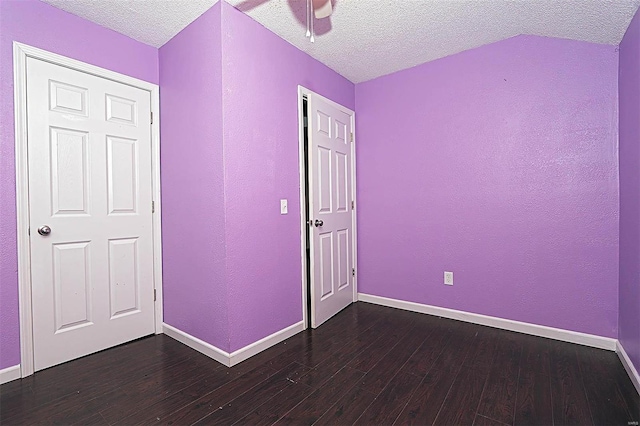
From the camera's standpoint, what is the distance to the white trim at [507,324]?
228 centimetres

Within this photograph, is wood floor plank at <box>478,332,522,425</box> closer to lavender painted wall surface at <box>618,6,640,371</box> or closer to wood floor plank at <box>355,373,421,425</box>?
wood floor plank at <box>355,373,421,425</box>

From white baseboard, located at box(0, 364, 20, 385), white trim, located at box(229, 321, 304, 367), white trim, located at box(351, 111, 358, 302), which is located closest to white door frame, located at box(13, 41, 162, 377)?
white baseboard, located at box(0, 364, 20, 385)

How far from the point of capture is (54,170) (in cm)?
211

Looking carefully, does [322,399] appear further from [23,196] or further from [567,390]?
[23,196]

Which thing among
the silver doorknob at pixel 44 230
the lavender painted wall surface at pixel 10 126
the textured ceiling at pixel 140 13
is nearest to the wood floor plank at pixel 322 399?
the lavender painted wall surface at pixel 10 126

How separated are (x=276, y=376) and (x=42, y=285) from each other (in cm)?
165

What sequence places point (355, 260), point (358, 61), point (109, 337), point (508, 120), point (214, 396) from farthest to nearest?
point (355, 260) → point (358, 61) → point (508, 120) → point (109, 337) → point (214, 396)

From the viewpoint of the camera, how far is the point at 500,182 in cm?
263

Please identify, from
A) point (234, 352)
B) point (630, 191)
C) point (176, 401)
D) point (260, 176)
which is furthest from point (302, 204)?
point (630, 191)

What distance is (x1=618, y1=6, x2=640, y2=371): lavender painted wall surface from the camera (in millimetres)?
1836

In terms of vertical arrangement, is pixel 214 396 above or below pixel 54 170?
below

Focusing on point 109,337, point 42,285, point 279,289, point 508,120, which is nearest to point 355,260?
point 279,289

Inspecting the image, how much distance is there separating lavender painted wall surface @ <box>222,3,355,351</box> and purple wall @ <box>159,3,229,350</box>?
8 centimetres

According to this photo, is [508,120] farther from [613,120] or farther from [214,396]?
[214,396]
